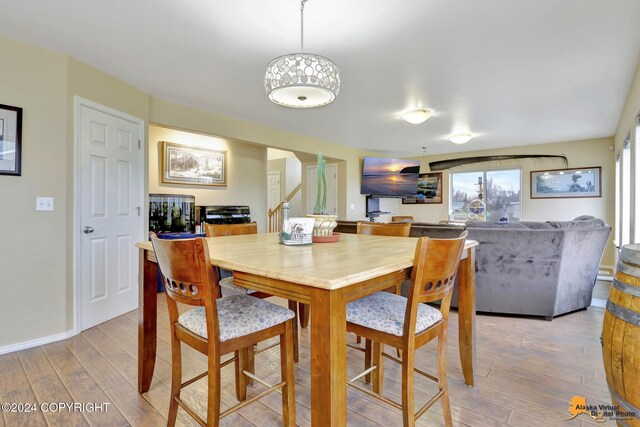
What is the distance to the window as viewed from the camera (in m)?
6.25

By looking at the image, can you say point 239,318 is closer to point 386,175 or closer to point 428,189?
point 386,175

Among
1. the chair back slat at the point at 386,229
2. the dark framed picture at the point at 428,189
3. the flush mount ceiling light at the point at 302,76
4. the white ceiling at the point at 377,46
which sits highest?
the white ceiling at the point at 377,46

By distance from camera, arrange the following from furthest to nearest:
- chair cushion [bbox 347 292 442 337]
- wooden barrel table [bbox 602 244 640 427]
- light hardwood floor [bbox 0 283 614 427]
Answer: light hardwood floor [bbox 0 283 614 427] → chair cushion [bbox 347 292 442 337] → wooden barrel table [bbox 602 244 640 427]

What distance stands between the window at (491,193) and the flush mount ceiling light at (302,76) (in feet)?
18.4

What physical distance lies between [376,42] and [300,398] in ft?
7.69

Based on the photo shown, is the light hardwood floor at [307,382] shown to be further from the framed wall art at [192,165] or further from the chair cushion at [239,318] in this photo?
the framed wall art at [192,165]

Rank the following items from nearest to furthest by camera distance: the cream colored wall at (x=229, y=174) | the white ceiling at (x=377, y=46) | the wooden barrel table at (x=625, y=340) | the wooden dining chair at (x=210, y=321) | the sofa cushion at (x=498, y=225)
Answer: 1. the wooden barrel table at (x=625, y=340)
2. the wooden dining chair at (x=210, y=321)
3. the white ceiling at (x=377, y=46)
4. the sofa cushion at (x=498, y=225)
5. the cream colored wall at (x=229, y=174)

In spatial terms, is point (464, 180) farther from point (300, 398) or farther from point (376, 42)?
point (300, 398)

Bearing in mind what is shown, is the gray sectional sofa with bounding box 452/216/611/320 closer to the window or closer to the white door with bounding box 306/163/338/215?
the window

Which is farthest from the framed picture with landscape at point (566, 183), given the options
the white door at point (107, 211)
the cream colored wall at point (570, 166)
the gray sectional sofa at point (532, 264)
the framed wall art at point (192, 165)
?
the white door at point (107, 211)

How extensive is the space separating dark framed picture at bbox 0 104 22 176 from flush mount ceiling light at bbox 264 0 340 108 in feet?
Answer: 6.28

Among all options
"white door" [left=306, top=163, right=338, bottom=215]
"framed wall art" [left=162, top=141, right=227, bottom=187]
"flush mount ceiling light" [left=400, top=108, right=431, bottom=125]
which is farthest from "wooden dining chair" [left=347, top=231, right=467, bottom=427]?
"white door" [left=306, top=163, right=338, bottom=215]

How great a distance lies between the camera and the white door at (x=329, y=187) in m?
6.53

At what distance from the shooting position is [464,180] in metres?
6.82
